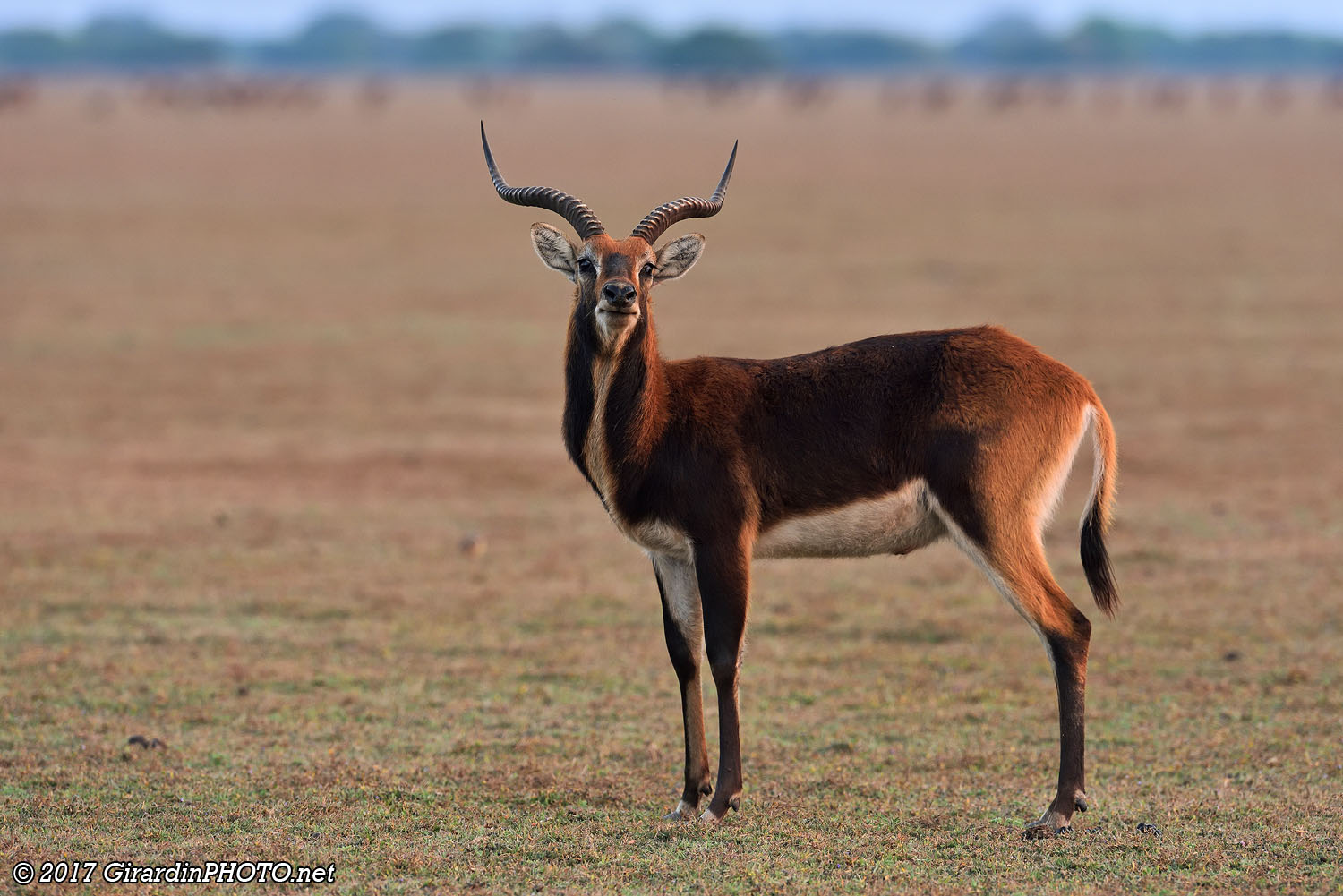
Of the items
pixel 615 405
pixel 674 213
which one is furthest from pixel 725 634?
pixel 674 213

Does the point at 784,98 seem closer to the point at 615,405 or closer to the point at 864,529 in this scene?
the point at 615,405

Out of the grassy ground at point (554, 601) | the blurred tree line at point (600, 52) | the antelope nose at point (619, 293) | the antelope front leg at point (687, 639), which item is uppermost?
the blurred tree line at point (600, 52)

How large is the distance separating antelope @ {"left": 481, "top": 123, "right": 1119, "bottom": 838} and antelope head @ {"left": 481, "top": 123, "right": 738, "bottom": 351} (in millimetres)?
11

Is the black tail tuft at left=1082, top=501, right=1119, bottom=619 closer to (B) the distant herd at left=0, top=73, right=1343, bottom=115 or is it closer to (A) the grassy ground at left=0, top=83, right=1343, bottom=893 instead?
(A) the grassy ground at left=0, top=83, right=1343, bottom=893

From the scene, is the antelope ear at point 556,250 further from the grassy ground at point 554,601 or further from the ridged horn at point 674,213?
the grassy ground at point 554,601

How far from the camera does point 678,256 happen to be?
693 cm

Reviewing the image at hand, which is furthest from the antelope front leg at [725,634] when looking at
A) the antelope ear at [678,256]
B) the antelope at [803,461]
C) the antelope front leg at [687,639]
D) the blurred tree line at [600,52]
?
the blurred tree line at [600,52]

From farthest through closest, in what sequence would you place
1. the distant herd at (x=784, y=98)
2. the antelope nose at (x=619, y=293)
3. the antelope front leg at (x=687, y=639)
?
the distant herd at (x=784, y=98)
the antelope front leg at (x=687, y=639)
the antelope nose at (x=619, y=293)

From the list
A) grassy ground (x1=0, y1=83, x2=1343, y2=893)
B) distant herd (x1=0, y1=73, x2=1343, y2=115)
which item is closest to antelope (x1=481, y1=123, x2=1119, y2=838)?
grassy ground (x1=0, y1=83, x2=1343, y2=893)

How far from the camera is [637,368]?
21.9 feet

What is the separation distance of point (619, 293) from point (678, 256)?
2.45ft

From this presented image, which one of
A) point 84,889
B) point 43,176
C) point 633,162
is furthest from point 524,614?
point 633,162

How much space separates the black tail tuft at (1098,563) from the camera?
269 inches

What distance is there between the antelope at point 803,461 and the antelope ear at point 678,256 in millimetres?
11
